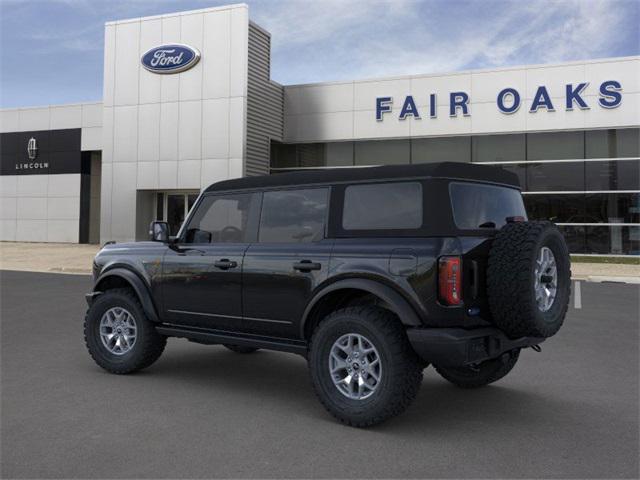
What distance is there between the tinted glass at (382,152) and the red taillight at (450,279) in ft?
67.7

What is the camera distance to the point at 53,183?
3238 centimetres

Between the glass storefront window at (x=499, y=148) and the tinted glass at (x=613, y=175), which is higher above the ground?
the glass storefront window at (x=499, y=148)

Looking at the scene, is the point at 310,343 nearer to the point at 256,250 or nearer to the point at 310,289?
the point at 310,289

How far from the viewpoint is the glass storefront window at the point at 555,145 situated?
74.3 ft

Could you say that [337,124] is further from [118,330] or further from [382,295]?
[382,295]

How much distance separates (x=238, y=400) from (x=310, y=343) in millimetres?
914

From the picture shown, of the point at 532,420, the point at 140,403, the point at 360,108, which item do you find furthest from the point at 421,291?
the point at 360,108

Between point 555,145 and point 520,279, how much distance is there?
66.8 ft

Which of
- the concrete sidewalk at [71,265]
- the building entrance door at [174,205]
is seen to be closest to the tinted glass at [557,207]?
the concrete sidewalk at [71,265]

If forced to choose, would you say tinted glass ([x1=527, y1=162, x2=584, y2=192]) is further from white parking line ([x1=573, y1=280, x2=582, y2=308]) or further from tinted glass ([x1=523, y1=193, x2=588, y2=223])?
white parking line ([x1=573, y1=280, x2=582, y2=308])

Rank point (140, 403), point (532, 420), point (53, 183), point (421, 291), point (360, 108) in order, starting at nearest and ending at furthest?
point (421, 291) < point (532, 420) < point (140, 403) < point (360, 108) < point (53, 183)

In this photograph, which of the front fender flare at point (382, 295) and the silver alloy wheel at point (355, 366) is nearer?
the front fender flare at point (382, 295)

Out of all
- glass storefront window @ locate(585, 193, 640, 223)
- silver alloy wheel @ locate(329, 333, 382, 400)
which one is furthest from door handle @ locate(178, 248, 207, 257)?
glass storefront window @ locate(585, 193, 640, 223)

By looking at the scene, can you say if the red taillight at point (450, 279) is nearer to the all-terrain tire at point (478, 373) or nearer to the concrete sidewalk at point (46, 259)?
the all-terrain tire at point (478, 373)
